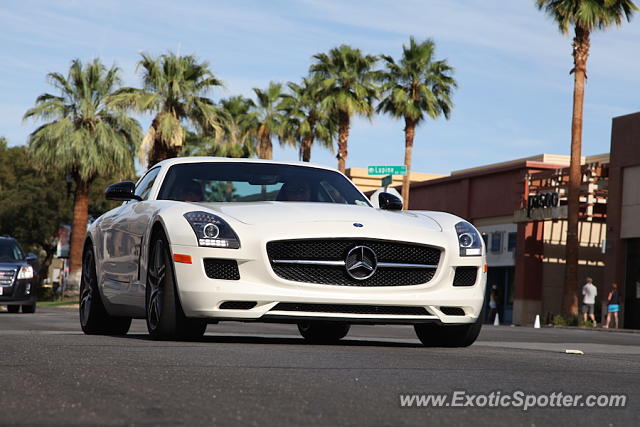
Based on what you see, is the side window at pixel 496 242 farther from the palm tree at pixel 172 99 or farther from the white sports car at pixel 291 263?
the white sports car at pixel 291 263

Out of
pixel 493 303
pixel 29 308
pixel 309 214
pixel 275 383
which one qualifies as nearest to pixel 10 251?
pixel 29 308

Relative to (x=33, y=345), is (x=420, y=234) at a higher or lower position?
higher

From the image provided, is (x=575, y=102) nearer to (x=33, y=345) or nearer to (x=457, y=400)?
(x=33, y=345)

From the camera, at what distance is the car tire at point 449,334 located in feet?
31.3

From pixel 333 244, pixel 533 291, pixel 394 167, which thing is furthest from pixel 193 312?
pixel 533 291

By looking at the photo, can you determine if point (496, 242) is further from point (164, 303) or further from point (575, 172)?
point (164, 303)

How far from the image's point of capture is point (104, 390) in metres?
5.41

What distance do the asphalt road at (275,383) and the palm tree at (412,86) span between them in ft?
133

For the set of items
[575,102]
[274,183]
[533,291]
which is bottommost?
[533,291]

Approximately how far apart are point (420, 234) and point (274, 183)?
1.60 meters

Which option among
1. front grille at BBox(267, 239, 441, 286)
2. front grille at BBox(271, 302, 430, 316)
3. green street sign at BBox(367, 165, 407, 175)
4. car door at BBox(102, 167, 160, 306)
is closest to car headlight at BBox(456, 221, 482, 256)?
front grille at BBox(267, 239, 441, 286)

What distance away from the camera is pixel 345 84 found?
49.2 meters

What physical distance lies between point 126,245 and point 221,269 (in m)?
1.61

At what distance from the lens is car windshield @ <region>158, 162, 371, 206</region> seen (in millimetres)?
9844
